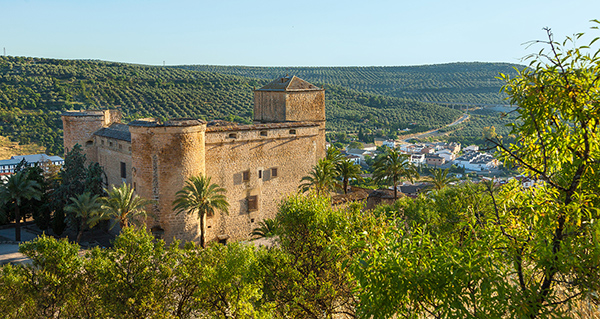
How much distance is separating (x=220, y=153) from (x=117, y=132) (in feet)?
15.3

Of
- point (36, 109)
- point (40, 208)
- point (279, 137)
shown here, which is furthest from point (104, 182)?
point (36, 109)

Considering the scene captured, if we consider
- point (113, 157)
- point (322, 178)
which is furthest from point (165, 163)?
point (322, 178)

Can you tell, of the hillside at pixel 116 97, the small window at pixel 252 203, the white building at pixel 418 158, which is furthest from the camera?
the white building at pixel 418 158

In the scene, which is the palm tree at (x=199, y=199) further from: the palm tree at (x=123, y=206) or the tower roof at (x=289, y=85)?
the tower roof at (x=289, y=85)

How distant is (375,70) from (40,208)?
3872 inches

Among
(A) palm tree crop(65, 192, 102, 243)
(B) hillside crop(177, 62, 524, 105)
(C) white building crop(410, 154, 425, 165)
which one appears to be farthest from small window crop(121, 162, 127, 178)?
(B) hillside crop(177, 62, 524, 105)

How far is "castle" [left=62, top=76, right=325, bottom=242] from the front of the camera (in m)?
17.7

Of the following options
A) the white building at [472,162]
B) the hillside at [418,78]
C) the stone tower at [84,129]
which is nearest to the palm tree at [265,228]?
the stone tower at [84,129]

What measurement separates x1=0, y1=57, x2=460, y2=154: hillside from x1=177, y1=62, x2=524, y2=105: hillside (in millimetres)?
17882

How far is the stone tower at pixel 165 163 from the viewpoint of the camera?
1755 centimetres

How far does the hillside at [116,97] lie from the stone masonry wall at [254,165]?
29.1 metres

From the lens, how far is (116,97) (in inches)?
2073

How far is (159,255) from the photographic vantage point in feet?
36.4

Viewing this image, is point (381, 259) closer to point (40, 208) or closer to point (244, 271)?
point (244, 271)
